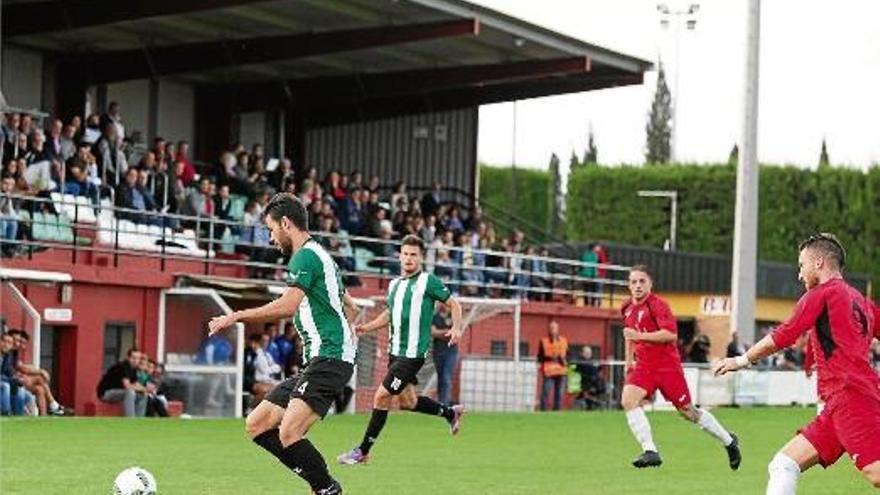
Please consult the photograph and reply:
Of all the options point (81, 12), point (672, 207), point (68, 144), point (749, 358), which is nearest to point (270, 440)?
point (749, 358)

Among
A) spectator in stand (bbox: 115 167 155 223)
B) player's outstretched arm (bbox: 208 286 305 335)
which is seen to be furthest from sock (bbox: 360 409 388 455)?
spectator in stand (bbox: 115 167 155 223)

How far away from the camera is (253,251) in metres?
36.2

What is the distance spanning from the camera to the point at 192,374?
32.6 metres

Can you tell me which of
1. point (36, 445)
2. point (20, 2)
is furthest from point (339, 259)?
point (36, 445)

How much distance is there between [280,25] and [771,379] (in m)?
13.3

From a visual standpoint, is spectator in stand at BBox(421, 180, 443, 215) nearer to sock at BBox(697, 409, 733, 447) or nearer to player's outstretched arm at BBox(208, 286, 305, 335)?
sock at BBox(697, 409, 733, 447)

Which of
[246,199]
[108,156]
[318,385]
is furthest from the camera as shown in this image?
[246,199]

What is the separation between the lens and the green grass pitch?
16.8m

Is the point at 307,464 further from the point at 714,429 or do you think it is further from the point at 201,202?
the point at 201,202

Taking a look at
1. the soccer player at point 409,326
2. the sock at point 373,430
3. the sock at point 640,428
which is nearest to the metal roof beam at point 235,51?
the soccer player at point 409,326

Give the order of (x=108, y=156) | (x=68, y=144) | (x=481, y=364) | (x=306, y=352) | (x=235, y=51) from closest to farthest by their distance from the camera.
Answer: (x=306, y=352) → (x=68, y=144) → (x=108, y=156) → (x=481, y=364) → (x=235, y=51)

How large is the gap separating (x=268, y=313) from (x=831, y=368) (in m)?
3.45

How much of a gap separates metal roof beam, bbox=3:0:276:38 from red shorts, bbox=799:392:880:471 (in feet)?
80.1

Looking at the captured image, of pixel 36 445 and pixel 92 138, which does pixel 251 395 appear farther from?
pixel 36 445
